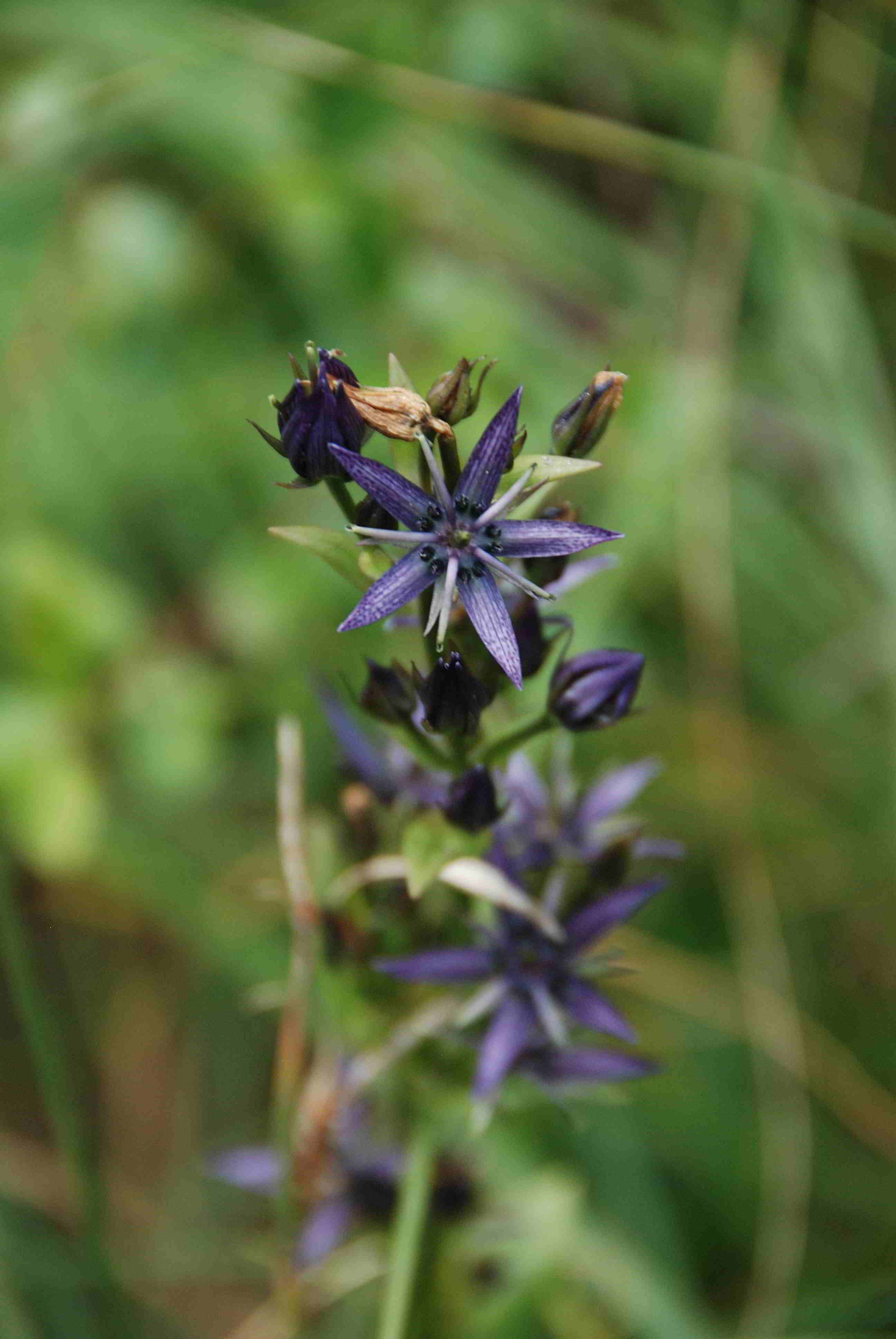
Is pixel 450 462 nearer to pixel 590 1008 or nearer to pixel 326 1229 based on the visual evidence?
pixel 590 1008

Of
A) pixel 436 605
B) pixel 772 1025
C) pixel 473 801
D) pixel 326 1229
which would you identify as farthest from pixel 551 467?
pixel 772 1025

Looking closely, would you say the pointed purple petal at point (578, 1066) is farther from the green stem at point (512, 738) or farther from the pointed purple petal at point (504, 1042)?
the green stem at point (512, 738)

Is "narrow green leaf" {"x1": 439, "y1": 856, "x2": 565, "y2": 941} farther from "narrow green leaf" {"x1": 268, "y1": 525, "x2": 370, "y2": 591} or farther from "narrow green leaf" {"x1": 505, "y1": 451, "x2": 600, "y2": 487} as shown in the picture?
"narrow green leaf" {"x1": 505, "y1": 451, "x2": 600, "y2": 487}

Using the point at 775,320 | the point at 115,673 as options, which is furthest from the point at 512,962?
the point at 775,320

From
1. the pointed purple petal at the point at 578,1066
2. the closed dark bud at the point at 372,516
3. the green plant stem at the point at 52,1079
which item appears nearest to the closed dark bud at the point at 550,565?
the closed dark bud at the point at 372,516

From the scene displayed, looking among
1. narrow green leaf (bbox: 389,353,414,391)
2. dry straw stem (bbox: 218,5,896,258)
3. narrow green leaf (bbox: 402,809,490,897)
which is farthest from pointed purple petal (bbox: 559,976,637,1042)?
dry straw stem (bbox: 218,5,896,258)

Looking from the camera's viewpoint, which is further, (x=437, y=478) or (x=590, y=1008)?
(x=590, y=1008)

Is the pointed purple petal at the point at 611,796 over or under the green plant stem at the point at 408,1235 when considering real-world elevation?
over
